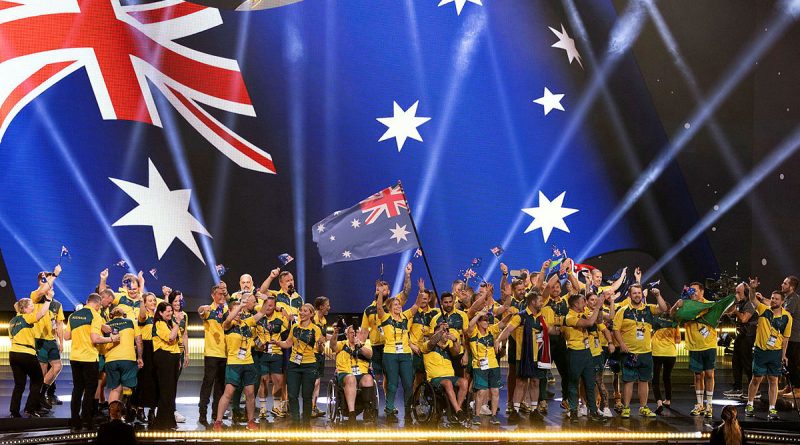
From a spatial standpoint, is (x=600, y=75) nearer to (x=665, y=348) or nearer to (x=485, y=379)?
(x=665, y=348)

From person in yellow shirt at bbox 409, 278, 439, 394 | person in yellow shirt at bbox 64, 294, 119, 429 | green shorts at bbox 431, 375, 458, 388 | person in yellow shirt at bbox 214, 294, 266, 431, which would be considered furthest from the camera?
person in yellow shirt at bbox 409, 278, 439, 394

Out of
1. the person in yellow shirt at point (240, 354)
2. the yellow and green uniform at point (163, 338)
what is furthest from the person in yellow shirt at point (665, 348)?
the yellow and green uniform at point (163, 338)

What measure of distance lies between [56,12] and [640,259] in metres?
11.3

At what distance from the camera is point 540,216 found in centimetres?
1720

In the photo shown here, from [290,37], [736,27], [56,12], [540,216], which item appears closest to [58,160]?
[56,12]

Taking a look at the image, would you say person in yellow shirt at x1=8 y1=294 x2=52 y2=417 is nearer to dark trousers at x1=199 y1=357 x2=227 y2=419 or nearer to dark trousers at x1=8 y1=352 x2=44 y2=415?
dark trousers at x1=8 y1=352 x2=44 y2=415

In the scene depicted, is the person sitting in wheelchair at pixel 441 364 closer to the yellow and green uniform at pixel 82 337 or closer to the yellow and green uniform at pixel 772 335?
the yellow and green uniform at pixel 82 337

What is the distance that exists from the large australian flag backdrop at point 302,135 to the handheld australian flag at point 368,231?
3.89 metres

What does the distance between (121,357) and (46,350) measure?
6.05 feet

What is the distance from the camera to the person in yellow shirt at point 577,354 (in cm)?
1201

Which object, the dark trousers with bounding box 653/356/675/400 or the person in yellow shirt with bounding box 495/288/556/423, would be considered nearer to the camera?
the person in yellow shirt with bounding box 495/288/556/423

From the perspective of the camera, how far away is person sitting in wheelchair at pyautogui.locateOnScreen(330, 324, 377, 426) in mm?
11641

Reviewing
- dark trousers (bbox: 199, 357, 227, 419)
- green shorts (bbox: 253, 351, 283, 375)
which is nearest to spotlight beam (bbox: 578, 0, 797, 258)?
green shorts (bbox: 253, 351, 283, 375)

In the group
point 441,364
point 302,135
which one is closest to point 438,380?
point 441,364
